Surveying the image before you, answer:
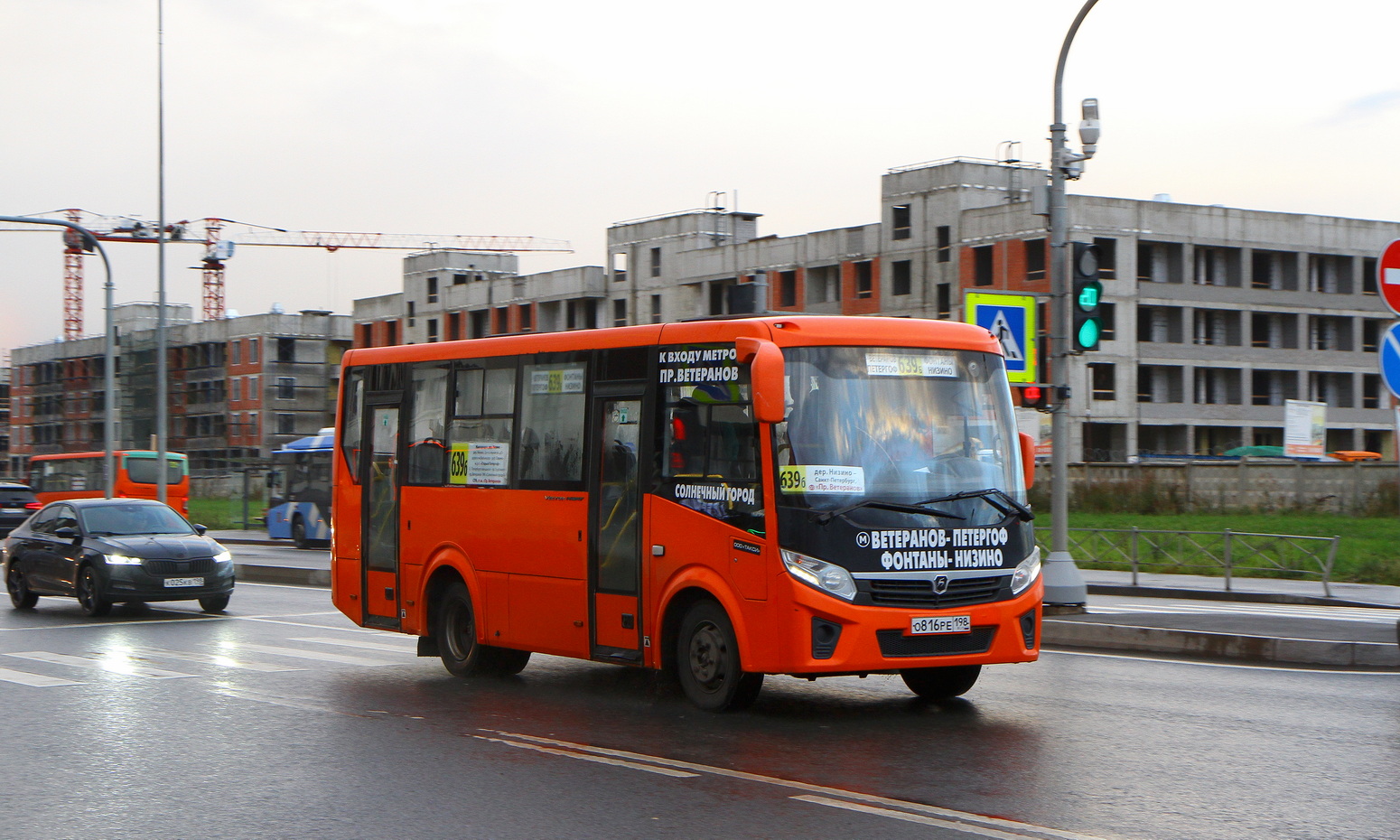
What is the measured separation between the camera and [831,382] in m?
9.90

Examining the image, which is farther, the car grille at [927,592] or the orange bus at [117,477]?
the orange bus at [117,477]

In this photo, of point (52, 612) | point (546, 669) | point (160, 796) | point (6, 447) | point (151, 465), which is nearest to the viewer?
point (160, 796)

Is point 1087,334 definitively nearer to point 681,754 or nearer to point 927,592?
point 927,592

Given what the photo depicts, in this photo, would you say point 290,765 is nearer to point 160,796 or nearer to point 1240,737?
point 160,796

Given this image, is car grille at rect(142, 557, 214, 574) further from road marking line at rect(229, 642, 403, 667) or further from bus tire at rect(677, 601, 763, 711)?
bus tire at rect(677, 601, 763, 711)

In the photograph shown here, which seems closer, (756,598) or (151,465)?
(756,598)

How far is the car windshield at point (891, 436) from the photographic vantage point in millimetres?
9672

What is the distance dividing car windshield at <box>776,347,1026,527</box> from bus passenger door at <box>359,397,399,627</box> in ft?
16.0

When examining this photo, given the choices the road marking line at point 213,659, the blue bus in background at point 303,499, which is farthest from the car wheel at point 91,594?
the blue bus in background at point 303,499

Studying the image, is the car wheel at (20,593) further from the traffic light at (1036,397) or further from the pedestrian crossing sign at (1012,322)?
the traffic light at (1036,397)

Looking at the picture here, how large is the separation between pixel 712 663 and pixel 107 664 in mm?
6419

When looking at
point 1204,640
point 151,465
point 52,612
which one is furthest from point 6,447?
point 1204,640

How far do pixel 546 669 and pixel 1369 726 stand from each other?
21.5 feet

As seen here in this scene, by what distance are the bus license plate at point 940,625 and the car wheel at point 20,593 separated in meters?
14.5
